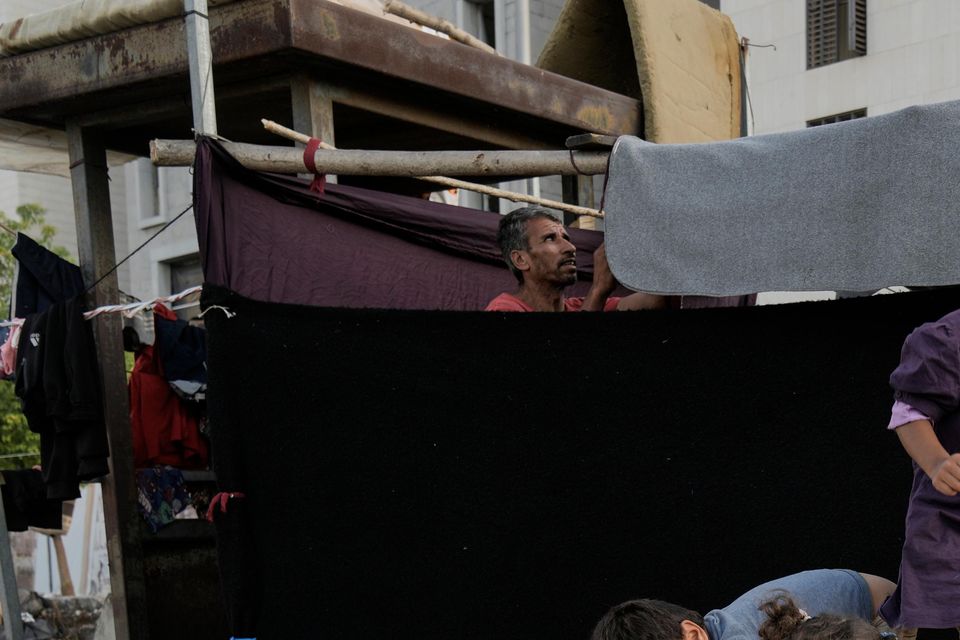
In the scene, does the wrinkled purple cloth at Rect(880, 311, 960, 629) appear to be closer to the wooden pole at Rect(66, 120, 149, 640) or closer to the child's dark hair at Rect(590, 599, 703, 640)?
the child's dark hair at Rect(590, 599, 703, 640)

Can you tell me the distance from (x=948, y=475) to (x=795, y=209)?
1107mm

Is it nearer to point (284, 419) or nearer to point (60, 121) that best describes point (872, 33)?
point (60, 121)

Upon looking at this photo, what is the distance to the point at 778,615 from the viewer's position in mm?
2883

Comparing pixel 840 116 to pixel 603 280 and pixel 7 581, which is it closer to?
pixel 603 280

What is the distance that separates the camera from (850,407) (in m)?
3.69

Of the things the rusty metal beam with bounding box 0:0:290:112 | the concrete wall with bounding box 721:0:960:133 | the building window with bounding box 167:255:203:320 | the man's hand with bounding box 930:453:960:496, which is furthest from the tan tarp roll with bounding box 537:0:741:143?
the building window with bounding box 167:255:203:320

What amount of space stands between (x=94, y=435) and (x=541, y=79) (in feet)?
8.21

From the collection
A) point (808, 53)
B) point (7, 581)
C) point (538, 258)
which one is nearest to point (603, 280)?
point (538, 258)

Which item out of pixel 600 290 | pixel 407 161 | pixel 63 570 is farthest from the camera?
pixel 63 570

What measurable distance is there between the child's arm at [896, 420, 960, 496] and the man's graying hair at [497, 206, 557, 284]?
6.65ft

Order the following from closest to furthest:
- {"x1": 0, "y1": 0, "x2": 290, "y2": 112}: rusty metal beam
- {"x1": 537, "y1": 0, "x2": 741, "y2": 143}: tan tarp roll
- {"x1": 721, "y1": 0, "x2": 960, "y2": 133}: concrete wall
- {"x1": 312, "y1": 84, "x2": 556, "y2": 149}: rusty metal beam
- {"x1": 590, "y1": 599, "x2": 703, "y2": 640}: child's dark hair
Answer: {"x1": 590, "y1": 599, "x2": 703, "y2": 640}: child's dark hair → {"x1": 0, "y1": 0, "x2": 290, "y2": 112}: rusty metal beam → {"x1": 312, "y1": 84, "x2": 556, "y2": 149}: rusty metal beam → {"x1": 537, "y1": 0, "x2": 741, "y2": 143}: tan tarp roll → {"x1": 721, "y1": 0, "x2": 960, "y2": 133}: concrete wall

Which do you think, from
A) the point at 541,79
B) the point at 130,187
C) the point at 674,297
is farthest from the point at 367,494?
the point at 130,187

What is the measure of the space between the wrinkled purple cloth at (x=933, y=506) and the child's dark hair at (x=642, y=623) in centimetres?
62

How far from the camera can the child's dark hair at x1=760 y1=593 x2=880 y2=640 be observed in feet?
8.74
